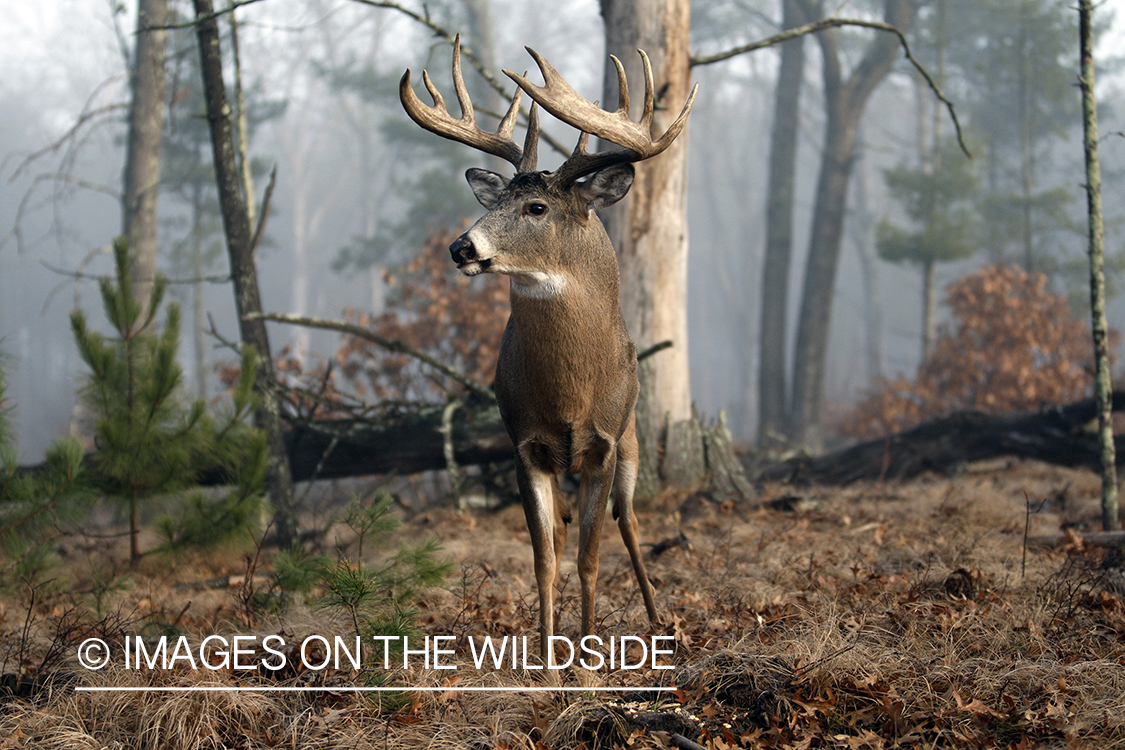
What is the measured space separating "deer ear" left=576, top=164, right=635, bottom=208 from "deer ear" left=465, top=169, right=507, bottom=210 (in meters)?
0.45

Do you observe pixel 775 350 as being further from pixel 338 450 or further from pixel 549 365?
pixel 549 365

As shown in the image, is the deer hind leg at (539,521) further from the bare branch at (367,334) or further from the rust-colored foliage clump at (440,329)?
the rust-colored foliage clump at (440,329)

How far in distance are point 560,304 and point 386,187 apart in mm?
49684

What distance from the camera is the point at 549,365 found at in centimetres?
336

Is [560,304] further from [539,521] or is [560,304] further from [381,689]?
[381,689]

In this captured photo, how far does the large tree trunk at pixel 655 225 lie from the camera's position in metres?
6.90

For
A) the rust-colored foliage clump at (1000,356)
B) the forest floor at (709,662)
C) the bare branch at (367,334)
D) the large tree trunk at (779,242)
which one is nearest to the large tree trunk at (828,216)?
the large tree trunk at (779,242)

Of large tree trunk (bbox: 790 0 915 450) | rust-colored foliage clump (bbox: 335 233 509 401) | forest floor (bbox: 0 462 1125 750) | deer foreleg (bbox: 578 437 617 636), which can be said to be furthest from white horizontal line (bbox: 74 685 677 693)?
large tree trunk (bbox: 790 0 915 450)

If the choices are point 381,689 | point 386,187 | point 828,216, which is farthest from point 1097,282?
point 386,187

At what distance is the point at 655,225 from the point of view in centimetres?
708

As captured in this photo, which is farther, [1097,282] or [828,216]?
[828,216]

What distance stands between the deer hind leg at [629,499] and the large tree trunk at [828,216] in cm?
1231

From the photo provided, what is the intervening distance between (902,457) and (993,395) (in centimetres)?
627

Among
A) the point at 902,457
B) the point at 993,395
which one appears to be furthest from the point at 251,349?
the point at 993,395
